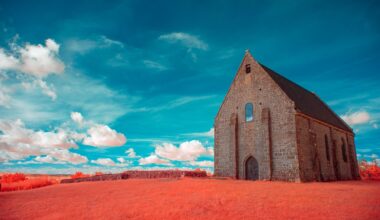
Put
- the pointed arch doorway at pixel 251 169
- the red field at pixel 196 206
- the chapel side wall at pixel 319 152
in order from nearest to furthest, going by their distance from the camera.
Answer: the red field at pixel 196 206 → the chapel side wall at pixel 319 152 → the pointed arch doorway at pixel 251 169

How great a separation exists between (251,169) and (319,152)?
7020 mm

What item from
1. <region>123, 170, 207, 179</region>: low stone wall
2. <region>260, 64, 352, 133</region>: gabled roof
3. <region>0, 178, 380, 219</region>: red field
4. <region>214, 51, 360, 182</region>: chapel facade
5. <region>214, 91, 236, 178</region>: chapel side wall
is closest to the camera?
<region>0, 178, 380, 219</region>: red field

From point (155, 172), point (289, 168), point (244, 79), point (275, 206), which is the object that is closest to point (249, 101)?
point (244, 79)

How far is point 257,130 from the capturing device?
79.7 feet

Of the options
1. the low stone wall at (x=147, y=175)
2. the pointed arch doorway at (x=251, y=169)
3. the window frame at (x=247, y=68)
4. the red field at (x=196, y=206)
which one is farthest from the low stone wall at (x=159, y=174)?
the window frame at (x=247, y=68)

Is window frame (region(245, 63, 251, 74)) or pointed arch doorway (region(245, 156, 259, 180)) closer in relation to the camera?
pointed arch doorway (region(245, 156, 259, 180))

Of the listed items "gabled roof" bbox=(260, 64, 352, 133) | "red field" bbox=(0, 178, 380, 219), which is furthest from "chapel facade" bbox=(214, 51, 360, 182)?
"red field" bbox=(0, 178, 380, 219)

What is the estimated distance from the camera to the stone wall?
72.4 feet

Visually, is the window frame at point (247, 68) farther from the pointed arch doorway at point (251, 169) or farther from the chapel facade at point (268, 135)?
the pointed arch doorway at point (251, 169)

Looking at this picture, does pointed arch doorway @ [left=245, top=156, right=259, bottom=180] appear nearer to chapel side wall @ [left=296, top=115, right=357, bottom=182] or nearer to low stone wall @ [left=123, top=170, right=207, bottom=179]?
chapel side wall @ [left=296, top=115, right=357, bottom=182]

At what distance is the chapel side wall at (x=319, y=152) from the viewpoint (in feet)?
72.9

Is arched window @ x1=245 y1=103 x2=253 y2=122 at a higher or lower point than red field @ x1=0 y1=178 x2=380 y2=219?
higher

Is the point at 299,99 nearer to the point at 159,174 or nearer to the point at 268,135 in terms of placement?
the point at 268,135

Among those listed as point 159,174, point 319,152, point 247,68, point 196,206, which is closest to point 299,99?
point 319,152
